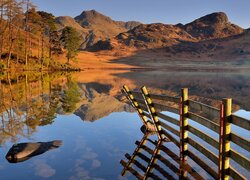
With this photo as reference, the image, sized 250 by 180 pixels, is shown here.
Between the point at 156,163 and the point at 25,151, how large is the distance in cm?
423

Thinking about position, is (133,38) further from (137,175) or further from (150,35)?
(137,175)

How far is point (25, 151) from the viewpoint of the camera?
11.0 metres

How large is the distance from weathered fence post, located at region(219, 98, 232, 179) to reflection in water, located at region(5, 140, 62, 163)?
6220mm

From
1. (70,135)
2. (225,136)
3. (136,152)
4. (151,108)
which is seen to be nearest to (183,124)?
(136,152)

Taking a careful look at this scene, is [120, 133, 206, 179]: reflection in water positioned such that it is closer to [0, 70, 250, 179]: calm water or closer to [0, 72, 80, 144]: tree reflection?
[0, 70, 250, 179]: calm water

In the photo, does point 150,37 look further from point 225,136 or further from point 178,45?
point 225,136

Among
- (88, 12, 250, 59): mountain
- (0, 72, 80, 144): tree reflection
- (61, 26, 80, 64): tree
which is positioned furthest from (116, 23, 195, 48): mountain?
(0, 72, 80, 144): tree reflection

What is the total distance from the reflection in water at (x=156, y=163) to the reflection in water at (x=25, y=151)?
9.43 ft

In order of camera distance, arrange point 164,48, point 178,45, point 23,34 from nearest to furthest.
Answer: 1. point 23,34
2. point 164,48
3. point 178,45

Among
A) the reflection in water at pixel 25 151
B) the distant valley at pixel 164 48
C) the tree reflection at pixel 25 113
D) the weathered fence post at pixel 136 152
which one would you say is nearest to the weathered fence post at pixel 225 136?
the weathered fence post at pixel 136 152

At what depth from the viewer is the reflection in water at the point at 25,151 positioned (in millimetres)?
10703

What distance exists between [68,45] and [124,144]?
81.6 m

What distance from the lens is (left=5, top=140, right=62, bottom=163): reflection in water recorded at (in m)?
10.7

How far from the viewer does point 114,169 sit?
984 cm
